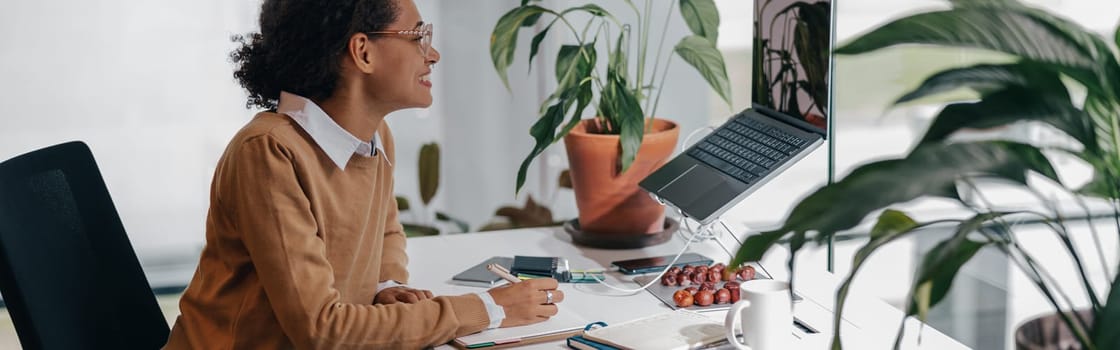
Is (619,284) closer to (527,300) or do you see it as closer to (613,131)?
(527,300)

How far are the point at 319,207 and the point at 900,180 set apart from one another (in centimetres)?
82

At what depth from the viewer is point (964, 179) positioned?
0.87 m

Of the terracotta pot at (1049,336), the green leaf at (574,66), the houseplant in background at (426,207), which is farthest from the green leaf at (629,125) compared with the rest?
the houseplant in background at (426,207)

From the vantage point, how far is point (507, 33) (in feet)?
6.73

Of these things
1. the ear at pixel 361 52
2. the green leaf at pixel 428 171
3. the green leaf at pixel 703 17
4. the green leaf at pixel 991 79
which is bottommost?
the green leaf at pixel 428 171

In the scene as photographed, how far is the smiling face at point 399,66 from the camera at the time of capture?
5.06 ft

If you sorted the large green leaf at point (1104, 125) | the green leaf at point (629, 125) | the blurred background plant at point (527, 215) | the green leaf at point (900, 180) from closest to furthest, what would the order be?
the green leaf at point (900, 180)
the large green leaf at point (1104, 125)
the green leaf at point (629, 125)
the blurred background plant at point (527, 215)

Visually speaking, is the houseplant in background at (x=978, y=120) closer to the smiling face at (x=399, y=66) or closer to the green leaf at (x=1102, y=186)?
the green leaf at (x=1102, y=186)

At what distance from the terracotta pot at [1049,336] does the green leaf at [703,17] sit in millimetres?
1054

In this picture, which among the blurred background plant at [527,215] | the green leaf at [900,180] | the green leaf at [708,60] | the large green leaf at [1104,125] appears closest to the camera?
the green leaf at [900,180]

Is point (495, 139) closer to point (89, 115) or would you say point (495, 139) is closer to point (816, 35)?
point (89, 115)

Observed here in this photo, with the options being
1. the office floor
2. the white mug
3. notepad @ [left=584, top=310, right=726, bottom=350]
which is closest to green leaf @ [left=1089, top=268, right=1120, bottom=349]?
the white mug

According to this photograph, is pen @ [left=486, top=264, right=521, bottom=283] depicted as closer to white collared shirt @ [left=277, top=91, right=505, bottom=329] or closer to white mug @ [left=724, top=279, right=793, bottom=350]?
white collared shirt @ [left=277, top=91, right=505, bottom=329]

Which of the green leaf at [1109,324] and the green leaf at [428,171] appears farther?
the green leaf at [428,171]
